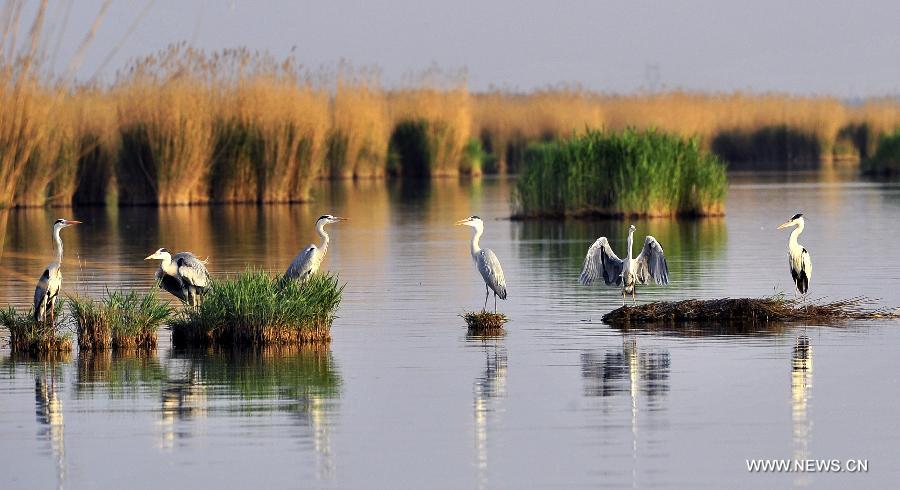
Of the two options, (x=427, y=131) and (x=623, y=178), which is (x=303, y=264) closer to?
(x=623, y=178)

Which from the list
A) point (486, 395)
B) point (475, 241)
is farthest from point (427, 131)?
point (486, 395)

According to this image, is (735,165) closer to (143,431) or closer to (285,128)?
(285,128)

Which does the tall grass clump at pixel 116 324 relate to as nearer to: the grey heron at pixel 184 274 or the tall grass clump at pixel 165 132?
the grey heron at pixel 184 274

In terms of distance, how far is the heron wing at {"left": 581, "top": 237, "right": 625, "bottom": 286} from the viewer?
14.3m

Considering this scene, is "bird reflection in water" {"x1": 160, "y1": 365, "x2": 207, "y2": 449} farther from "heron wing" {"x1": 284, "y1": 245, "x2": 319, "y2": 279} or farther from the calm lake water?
"heron wing" {"x1": 284, "y1": 245, "x2": 319, "y2": 279}

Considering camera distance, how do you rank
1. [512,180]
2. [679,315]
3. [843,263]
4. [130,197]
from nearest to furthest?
1. [679,315]
2. [843,263]
3. [130,197]
4. [512,180]

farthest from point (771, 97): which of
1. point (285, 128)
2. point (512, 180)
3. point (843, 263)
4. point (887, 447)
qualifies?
point (887, 447)

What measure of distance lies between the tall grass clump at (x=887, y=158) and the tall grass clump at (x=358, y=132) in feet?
51.9

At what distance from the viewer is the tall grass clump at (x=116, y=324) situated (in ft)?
41.7

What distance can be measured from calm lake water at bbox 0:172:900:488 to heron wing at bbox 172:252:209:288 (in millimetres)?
568

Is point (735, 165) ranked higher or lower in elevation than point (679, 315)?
higher

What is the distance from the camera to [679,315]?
13977mm

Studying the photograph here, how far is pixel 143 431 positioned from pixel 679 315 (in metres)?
6.12

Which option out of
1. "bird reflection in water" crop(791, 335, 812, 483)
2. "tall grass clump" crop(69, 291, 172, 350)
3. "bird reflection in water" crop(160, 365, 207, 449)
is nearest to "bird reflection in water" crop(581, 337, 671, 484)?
"bird reflection in water" crop(791, 335, 812, 483)
